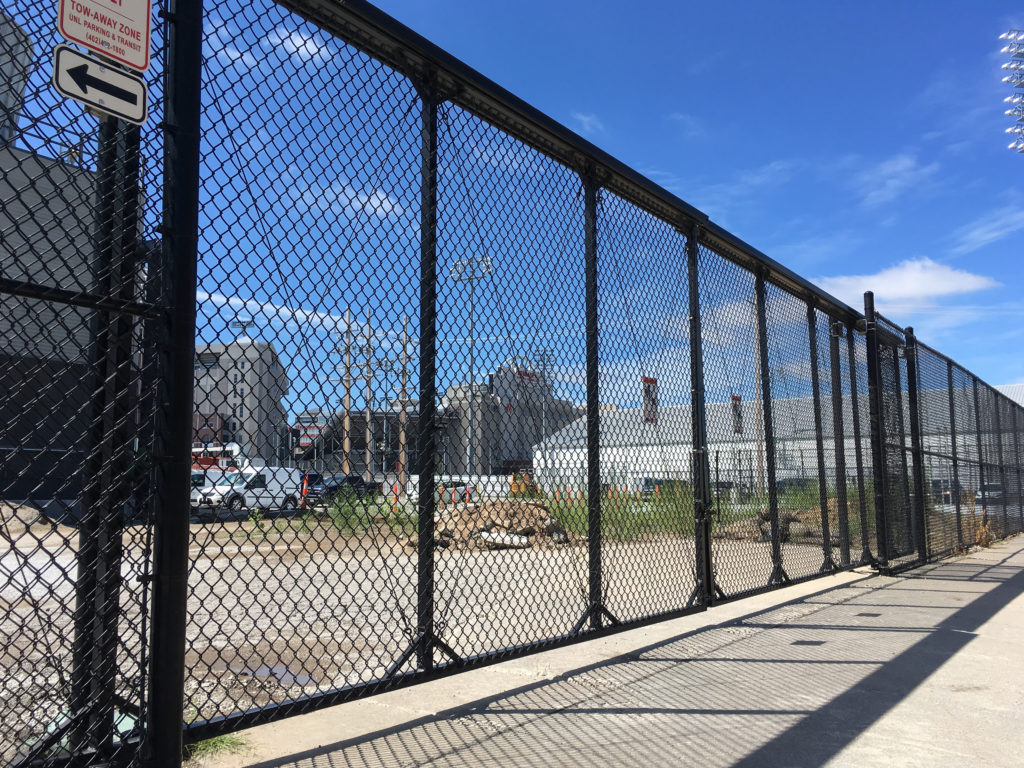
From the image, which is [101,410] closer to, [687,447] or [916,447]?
[687,447]

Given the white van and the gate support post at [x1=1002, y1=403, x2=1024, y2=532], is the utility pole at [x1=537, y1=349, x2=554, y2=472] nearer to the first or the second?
the white van

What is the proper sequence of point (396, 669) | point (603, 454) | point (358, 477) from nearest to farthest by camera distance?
point (358, 477), point (396, 669), point (603, 454)

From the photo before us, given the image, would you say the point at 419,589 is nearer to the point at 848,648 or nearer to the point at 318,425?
the point at 318,425

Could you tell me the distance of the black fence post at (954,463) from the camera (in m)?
11.6

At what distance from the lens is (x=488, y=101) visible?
4129mm

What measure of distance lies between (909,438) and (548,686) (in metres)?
8.09

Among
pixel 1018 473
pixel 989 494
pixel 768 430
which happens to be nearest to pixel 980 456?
pixel 989 494

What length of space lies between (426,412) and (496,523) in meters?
3.04

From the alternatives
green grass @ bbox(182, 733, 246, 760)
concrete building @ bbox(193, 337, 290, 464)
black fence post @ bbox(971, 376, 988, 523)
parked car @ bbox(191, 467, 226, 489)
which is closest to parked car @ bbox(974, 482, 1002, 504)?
black fence post @ bbox(971, 376, 988, 523)

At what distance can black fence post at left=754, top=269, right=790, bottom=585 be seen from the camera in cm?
688

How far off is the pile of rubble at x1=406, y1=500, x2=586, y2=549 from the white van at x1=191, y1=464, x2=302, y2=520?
1048 mm

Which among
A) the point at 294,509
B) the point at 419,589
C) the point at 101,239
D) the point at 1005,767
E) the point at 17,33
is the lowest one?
the point at 1005,767

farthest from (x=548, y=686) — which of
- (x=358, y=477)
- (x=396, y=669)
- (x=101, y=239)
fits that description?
(x=101, y=239)

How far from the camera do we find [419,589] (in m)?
3.57
